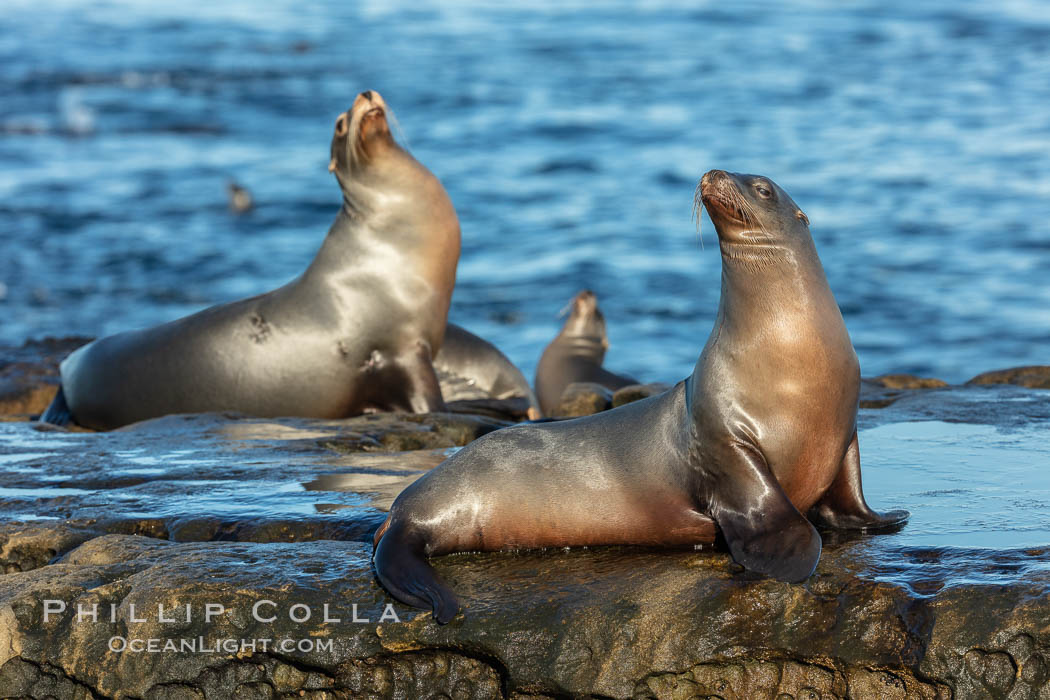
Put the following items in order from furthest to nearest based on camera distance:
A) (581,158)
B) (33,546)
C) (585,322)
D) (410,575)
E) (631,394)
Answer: (581,158) < (585,322) < (631,394) < (33,546) < (410,575)

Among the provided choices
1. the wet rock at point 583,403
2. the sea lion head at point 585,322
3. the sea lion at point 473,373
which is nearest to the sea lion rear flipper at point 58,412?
the sea lion at point 473,373

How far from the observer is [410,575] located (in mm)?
4695

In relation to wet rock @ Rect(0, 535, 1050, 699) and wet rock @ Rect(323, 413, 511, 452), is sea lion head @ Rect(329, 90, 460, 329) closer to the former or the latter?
wet rock @ Rect(323, 413, 511, 452)

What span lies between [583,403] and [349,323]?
66.1 inches

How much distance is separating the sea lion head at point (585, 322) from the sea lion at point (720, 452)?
715 cm

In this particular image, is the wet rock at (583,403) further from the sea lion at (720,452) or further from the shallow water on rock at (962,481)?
the sea lion at (720,452)

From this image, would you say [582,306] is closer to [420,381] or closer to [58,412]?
[420,381]

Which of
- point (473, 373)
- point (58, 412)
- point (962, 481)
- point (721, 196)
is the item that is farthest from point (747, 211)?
point (58, 412)

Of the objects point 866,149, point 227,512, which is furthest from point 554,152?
point 227,512

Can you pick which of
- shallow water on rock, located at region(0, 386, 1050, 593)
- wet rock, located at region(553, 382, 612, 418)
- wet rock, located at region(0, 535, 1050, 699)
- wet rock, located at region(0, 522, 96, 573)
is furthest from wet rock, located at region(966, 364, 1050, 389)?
wet rock, located at region(0, 522, 96, 573)

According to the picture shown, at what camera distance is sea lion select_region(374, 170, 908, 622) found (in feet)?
16.1

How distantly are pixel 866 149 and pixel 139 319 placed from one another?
42.6ft

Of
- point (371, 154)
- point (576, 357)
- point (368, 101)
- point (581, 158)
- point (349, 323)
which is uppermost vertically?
point (368, 101)

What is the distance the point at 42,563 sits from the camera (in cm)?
539
